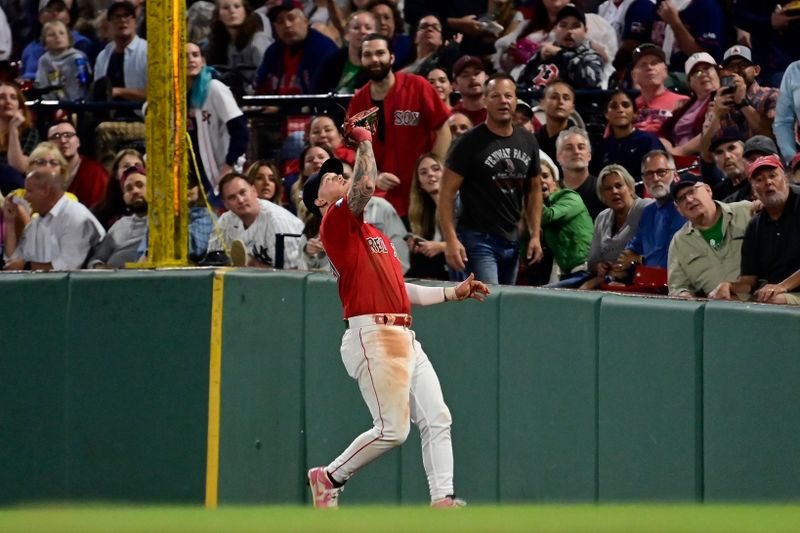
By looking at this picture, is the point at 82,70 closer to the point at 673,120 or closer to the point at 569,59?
the point at 569,59

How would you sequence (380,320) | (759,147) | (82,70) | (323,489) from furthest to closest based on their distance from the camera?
(82,70) → (759,147) → (323,489) → (380,320)

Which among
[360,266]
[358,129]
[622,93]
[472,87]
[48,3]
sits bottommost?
[360,266]

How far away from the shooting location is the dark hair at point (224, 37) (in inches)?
589

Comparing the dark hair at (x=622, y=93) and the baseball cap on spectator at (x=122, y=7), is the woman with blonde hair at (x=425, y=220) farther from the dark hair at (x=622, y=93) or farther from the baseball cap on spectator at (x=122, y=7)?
the baseball cap on spectator at (x=122, y=7)

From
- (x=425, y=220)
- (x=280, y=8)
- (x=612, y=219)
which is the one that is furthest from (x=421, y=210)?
(x=280, y=8)

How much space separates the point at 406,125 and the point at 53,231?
247 centimetres

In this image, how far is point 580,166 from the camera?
1132 centimetres

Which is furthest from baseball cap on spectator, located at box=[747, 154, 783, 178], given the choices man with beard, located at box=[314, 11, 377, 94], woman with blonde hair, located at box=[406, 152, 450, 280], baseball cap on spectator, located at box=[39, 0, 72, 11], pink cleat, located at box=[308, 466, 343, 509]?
baseball cap on spectator, located at box=[39, 0, 72, 11]

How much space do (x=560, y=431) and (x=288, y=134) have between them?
16.4ft

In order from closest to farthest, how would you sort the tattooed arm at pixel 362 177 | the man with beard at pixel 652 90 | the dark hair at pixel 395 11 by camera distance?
1. the tattooed arm at pixel 362 177
2. the man with beard at pixel 652 90
3. the dark hair at pixel 395 11

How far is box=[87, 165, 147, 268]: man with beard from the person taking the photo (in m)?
11.8

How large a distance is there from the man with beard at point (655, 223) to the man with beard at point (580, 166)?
2.77 feet

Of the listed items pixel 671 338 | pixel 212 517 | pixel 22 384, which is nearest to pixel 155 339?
pixel 22 384

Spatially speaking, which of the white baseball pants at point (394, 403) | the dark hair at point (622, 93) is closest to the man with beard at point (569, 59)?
the dark hair at point (622, 93)
